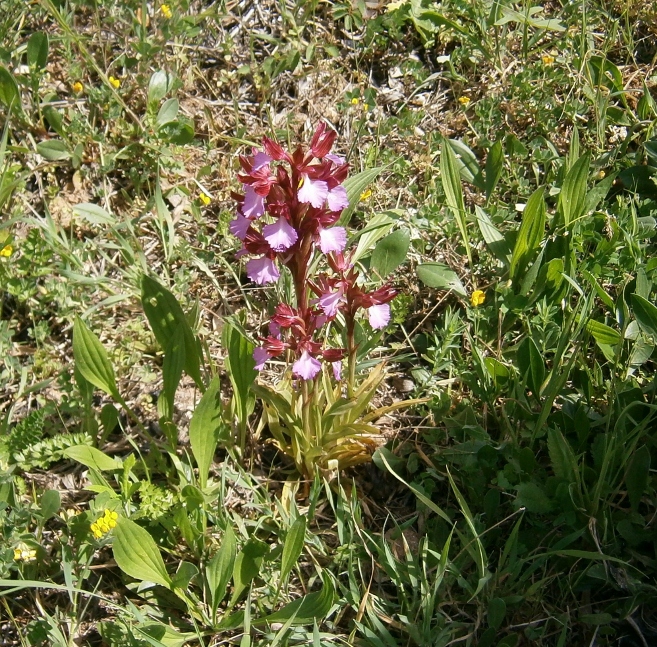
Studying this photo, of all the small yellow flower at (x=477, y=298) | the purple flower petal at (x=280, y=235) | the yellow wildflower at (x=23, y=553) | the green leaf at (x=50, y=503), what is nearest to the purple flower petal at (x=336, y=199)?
the purple flower petal at (x=280, y=235)

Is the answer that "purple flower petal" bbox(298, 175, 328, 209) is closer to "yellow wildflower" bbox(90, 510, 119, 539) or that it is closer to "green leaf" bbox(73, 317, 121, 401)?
"green leaf" bbox(73, 317, 121, 401)

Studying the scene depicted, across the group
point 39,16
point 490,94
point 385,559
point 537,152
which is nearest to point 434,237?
point 537,152

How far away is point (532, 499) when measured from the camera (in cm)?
197

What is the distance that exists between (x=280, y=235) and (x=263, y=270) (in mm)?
127

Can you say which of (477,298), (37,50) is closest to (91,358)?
(477,298)

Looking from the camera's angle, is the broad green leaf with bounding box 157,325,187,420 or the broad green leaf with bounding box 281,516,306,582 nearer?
the broad green leaf with bounding box 281,516,306,582

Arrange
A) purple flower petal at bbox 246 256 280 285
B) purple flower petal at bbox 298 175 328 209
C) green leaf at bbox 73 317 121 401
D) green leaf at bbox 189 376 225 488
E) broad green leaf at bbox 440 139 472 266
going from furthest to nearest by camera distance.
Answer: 1. broad green leaf at bbox 440 139 472 266
2. green leaf at bbox 73 317 121 401
3. green leaf at bbox 189 376 225 488
4. purple flower petal at bbox 246 256 280 285
5. purple flower petal at bbox 298 175 328 209

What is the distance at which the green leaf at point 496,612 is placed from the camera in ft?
5.93

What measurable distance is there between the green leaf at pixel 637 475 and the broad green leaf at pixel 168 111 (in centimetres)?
215

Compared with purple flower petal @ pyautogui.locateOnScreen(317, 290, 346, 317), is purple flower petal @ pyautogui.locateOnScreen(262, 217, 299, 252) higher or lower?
higher

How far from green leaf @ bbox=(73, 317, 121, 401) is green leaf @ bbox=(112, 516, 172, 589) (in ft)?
1.72

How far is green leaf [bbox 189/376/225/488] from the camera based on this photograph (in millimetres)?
1997

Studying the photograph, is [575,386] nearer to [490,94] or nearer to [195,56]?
[490,94]

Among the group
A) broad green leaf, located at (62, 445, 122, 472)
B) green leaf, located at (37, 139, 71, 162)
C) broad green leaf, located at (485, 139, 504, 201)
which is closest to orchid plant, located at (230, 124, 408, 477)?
broad green leaf, located at (62, 445, 122, 472)
